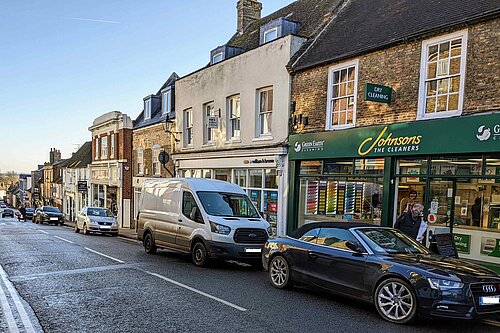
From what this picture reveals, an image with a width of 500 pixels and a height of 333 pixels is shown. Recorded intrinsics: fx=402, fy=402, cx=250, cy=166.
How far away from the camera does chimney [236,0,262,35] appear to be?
23.6 metres

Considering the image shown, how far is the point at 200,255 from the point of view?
10297mm

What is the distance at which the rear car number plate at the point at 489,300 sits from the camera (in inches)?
220

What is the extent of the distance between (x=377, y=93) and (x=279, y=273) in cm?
590

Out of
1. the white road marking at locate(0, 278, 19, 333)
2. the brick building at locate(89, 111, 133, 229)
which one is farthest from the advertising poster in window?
the brick building at locate(89, 111, 133, 229)

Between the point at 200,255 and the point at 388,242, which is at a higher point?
the point at 388,242

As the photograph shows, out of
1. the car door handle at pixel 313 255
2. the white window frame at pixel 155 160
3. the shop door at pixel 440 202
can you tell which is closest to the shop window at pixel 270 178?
the shop door at pixel 440 202

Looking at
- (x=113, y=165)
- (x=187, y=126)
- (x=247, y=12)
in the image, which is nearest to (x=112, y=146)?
(x=113, y=165)

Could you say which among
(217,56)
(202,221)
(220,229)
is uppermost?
(217,56)

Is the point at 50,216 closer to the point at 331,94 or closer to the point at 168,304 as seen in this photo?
the point at 331,94

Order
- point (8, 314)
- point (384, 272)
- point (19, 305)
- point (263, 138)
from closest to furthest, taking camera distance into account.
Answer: point (8, 314)
point (384, 272)
point (19, 305)
point (263, 138)

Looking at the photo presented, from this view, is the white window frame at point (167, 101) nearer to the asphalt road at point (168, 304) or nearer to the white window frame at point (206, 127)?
the white window frame at point (206, 127)

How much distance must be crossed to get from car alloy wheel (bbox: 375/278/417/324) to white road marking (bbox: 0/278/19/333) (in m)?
5.12

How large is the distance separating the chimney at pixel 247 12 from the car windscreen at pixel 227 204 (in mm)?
14941

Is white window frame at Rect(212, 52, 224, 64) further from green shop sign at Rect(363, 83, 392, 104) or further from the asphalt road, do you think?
the asphalt road
